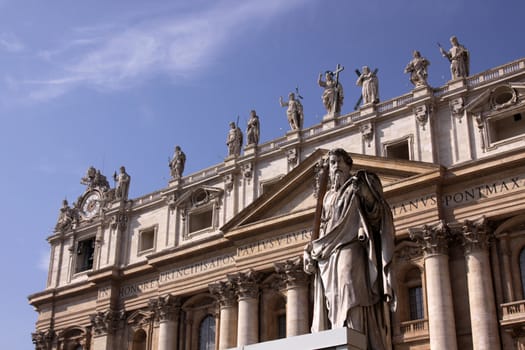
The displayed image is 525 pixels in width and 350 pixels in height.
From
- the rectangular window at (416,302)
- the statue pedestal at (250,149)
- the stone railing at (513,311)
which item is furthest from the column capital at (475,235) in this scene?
the statue pedestal at (250,149)

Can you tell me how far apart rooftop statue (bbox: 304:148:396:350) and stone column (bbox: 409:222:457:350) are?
60.2 ft

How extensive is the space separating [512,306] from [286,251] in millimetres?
9249

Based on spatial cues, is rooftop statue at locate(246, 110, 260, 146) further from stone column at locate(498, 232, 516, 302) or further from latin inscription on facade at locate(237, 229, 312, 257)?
stone column at locate(498, 232, 516, 302)

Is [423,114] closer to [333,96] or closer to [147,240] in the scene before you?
[333,96]

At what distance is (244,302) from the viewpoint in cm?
3294

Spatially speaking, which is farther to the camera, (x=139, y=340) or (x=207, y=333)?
(x=139, y=340)

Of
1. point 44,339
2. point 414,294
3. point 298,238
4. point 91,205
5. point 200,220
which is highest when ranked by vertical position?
point 91,205

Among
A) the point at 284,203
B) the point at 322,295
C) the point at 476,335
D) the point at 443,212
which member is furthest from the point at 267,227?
the point at 322,295

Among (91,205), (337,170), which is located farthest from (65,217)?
(337,170)

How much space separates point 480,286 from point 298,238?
7.73m

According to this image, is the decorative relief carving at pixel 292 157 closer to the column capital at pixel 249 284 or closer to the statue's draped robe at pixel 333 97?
the statue's draped robe at pixel 333 97

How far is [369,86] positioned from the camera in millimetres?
33438

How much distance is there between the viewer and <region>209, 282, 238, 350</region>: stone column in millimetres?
33312

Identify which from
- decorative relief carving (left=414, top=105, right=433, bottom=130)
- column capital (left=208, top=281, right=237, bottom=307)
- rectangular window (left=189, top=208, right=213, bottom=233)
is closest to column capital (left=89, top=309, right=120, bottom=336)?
rectangular window (left=189, top=208, right=213, bottom=233)
